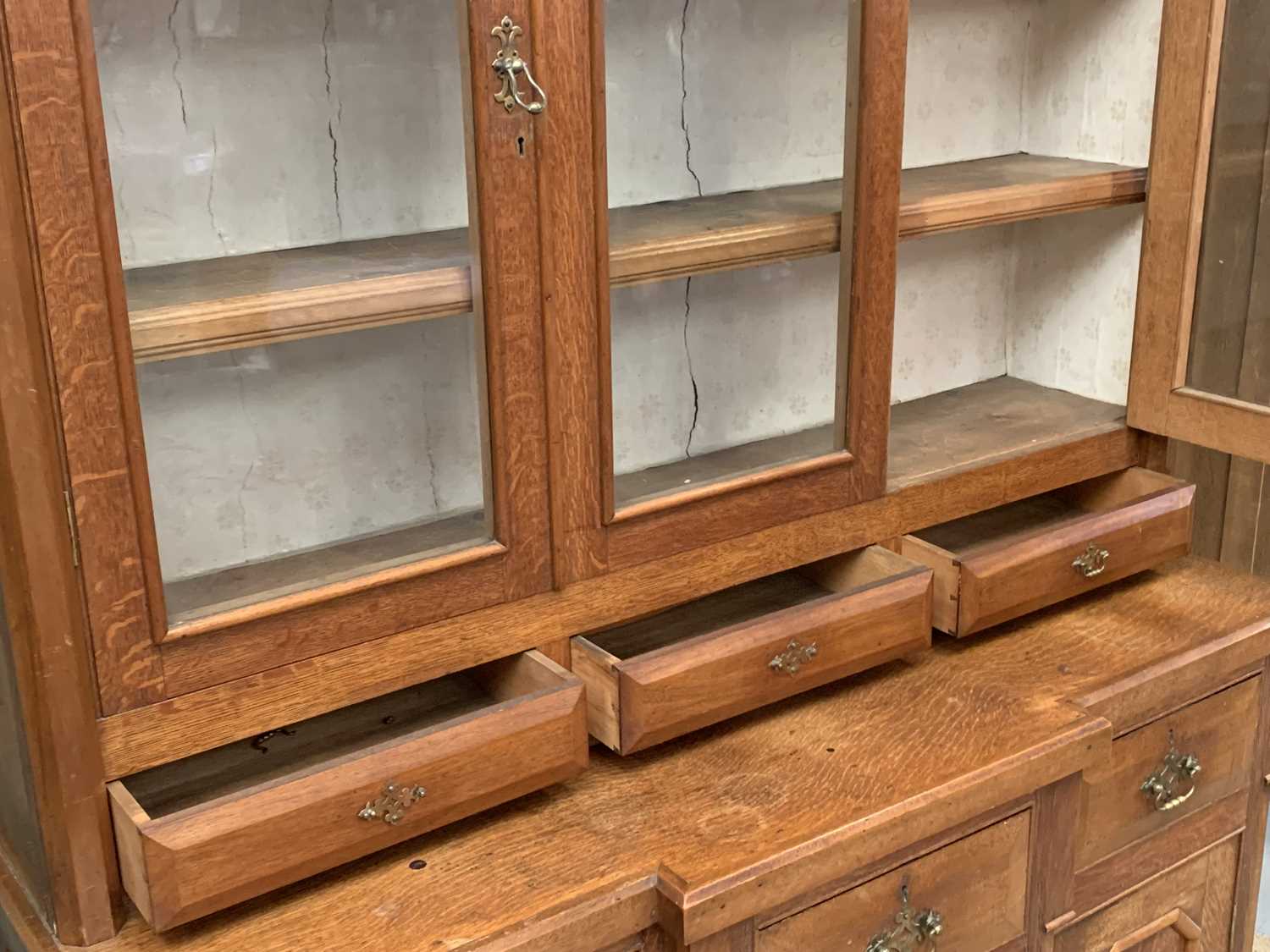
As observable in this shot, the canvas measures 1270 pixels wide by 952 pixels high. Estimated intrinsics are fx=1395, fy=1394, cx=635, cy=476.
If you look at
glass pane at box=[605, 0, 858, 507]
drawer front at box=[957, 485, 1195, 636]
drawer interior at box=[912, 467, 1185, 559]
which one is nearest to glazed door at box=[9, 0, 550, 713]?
glass pane at box=[605, 0, 858, 507]

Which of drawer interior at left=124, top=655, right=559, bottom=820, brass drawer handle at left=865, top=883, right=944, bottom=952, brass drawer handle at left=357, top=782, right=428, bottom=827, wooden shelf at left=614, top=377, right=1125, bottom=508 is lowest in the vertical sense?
brass drawer handle at left=865, top=883, right=944, bottom=952

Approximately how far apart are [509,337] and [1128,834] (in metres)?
0.83

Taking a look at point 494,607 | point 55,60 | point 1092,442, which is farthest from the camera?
point 1092,442

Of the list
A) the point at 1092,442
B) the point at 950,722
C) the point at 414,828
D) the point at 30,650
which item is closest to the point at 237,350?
the point at 30,650

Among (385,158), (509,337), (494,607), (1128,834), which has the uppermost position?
(385,158)

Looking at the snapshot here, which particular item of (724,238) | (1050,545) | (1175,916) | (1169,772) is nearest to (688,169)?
(724,238)

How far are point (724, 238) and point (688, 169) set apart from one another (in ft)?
0.23

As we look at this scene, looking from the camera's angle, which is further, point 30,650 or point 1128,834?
point 1128,834

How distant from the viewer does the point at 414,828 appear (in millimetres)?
1092

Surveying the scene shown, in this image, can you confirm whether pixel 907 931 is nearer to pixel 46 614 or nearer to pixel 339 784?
pixel 339 784

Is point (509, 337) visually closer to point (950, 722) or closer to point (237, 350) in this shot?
point (237, 350)

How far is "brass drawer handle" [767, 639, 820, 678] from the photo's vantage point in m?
1.27

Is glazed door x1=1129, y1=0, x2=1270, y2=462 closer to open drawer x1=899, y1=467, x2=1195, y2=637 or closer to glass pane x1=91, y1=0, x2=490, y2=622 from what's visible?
open drawer x1=899, y1=467, x2=1195, y2=637

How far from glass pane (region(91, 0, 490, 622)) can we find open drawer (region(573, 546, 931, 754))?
0.19 m
